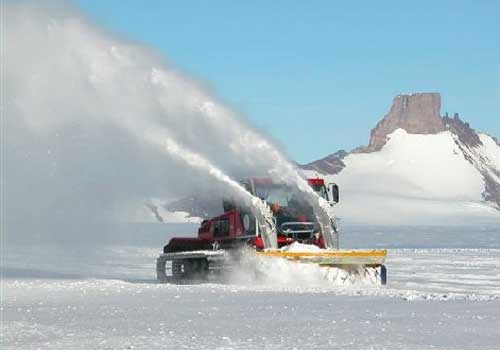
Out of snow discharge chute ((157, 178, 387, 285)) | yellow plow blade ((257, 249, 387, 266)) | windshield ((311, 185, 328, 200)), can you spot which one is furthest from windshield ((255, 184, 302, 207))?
yellow plow blade ((257, 249, 387, 266))

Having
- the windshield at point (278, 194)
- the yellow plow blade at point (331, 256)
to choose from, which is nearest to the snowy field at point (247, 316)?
the yellow plow blade at point (331, 256)

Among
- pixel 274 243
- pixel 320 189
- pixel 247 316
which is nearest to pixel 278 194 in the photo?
pixel 320 189

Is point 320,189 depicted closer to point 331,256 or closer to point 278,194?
point 278,194

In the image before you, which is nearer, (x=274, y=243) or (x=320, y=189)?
(x=274, y=243)

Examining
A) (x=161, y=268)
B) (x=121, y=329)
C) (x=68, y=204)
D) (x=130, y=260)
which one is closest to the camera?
(x=121, y=329)

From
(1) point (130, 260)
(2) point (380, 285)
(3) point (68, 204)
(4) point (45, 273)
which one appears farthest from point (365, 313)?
(3) point (68, 204)

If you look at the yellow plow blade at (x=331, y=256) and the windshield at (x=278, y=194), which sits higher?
the windshield at (x=278, y=194)

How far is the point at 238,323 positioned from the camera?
494 inches

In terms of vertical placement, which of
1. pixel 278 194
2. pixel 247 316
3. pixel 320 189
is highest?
pixel 320 189

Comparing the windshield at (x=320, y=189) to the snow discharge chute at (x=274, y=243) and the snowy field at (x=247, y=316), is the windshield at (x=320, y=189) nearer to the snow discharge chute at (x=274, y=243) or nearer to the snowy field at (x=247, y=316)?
the snow discharge chute at (x=274, y=243)

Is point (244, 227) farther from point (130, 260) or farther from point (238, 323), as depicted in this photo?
point (130, 260)

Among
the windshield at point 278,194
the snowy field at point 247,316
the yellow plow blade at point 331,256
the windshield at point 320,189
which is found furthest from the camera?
the windshield at point 320,189

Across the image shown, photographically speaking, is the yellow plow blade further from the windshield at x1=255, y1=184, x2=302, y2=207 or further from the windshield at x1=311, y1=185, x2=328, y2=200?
the windshield at x1=311, y1=185, x2=328, y2=200

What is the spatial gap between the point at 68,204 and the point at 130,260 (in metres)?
21.7
